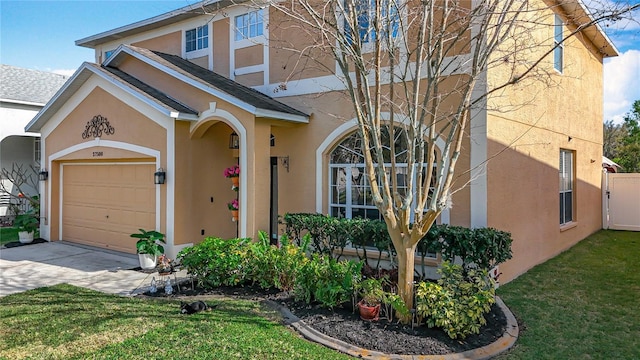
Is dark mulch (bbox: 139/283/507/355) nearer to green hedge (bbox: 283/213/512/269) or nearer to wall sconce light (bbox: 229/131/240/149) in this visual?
green hedge (bbox: 283/213/512/269)

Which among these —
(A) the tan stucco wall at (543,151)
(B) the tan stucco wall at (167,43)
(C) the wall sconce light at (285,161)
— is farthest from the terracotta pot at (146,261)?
(A) the tan stucco wall at (543,151)

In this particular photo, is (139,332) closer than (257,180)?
Yes

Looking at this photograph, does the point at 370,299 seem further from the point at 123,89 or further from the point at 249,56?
the point at 123,89

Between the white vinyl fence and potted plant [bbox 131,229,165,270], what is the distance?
16304 millimetres

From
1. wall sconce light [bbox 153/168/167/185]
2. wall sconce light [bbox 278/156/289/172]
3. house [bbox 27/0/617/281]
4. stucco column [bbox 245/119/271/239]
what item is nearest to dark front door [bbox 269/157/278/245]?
house [bbox 27/0/617/281]

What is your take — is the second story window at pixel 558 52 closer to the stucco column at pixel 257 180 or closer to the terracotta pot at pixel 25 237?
the stucco column at pixel 257 180

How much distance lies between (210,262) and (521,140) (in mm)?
7053

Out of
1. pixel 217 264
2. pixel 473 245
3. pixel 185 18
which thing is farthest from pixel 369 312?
pixel 185 18

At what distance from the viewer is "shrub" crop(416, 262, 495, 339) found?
5566mm

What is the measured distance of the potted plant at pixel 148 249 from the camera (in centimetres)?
955

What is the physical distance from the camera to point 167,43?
14.1 metres

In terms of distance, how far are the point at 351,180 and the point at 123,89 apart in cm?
614

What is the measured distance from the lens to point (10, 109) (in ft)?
59.7

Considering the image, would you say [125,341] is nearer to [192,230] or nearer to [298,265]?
[298,265]
